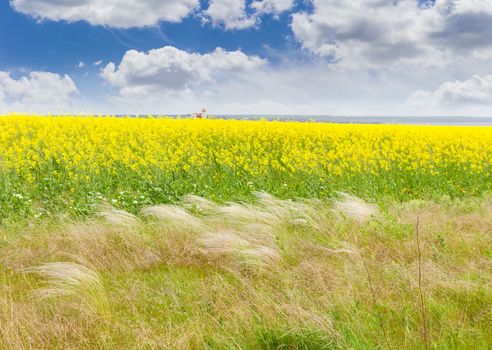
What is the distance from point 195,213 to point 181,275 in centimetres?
319

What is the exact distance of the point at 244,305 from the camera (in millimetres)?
3961

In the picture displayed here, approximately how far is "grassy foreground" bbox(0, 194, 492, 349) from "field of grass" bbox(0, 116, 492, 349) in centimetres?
2

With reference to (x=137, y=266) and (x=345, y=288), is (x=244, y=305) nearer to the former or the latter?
(x=345, y=288)

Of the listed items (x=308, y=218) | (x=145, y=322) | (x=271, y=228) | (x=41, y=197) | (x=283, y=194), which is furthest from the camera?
A: (x=283, y=194)

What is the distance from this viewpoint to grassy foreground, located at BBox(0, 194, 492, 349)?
3.44m

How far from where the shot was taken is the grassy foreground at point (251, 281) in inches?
135

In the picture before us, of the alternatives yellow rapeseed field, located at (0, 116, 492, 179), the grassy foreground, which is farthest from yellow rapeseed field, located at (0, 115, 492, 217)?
the grassy foreground

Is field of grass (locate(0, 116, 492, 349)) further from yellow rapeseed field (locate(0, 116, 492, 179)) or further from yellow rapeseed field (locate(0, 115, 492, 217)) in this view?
yellow rapeseed field (locate(0, 116, 492, 179))

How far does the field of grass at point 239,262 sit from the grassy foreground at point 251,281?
0.02 metres

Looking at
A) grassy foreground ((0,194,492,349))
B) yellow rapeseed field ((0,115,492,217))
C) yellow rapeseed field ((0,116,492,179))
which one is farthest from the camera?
yellow rapeseed field ((0,116,492,179))

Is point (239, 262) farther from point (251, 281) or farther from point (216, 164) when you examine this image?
point (216, 164)

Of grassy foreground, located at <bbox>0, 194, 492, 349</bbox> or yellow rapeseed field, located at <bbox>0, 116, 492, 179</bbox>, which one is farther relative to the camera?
yellow rapeseed field, located at <bbox>0, 116, 492, 179</bbox>

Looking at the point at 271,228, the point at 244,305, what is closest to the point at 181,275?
the point at 244,305

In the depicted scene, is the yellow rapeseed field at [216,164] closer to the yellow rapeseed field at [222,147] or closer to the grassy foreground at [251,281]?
the yellow rapeseed field at [222,147]
